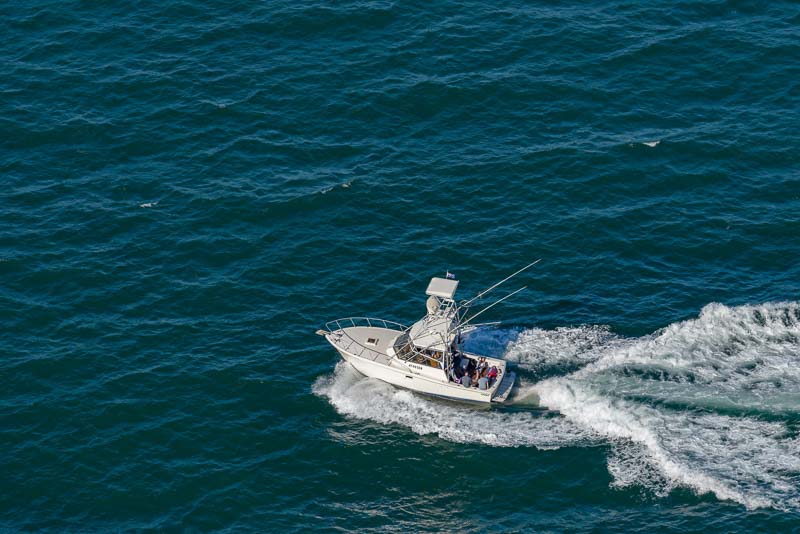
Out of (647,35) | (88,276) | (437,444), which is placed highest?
(647,35)

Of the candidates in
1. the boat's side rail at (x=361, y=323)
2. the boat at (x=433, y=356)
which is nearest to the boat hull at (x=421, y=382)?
the boat at (x=433, y=356)

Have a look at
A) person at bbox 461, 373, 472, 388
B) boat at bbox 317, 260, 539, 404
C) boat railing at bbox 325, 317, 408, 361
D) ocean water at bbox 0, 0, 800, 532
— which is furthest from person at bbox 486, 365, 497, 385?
boat railing at bbox 325, 317, 408, 361

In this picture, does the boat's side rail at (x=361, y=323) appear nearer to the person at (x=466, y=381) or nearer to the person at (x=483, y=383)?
the person at (x=466, y=381)

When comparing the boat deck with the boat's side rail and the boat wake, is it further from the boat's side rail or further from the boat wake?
the boat wake

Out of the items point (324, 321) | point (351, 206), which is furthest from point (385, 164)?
point (324, 321)

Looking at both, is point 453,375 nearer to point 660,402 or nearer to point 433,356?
point 433,356

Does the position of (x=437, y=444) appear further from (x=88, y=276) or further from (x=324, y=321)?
(x=88, y=276)

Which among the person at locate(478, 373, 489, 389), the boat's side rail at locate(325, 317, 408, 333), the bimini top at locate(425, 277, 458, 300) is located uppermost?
the bimini top at locate(425, 277, 458, 300)

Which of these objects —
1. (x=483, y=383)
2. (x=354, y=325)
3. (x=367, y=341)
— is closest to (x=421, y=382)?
(x=483, y=383)
